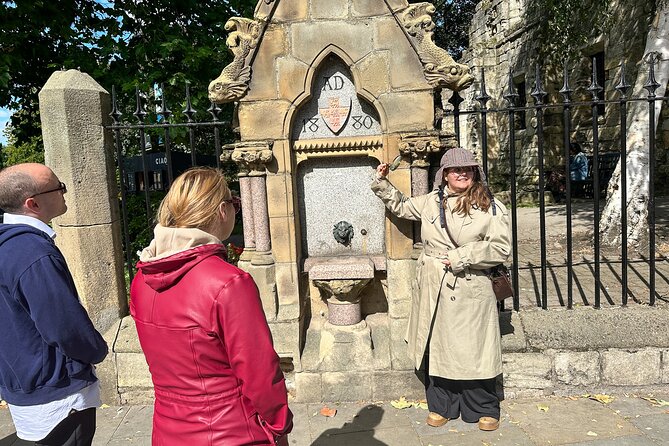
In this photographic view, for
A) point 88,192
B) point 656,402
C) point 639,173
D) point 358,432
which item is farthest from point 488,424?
point 639,173

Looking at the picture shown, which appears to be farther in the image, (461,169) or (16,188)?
(461,169)

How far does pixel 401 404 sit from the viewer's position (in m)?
3.85

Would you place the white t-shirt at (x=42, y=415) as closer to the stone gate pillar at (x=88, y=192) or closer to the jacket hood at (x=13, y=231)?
the jacket hood at (x=13, y=231)

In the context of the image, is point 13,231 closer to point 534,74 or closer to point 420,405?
point 420,405

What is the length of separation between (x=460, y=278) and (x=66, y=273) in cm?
229

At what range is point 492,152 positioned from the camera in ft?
63.5

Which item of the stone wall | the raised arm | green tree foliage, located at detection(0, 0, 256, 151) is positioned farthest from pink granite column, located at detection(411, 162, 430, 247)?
green tree foliage, located at detection(0, 0, 256, 151)

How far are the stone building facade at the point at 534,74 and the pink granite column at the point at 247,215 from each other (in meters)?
9.37

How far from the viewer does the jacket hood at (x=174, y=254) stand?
1.71m

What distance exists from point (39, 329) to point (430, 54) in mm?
3000

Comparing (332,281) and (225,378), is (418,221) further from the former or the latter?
(225,378)

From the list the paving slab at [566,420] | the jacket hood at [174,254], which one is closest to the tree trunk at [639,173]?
the paving slab at [566,420]

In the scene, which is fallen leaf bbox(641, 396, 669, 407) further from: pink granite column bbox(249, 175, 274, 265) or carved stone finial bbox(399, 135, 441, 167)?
pink granite column bbox(249, 175, 274, 265)

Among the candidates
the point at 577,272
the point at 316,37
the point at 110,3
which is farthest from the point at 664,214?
the point at 110,3
